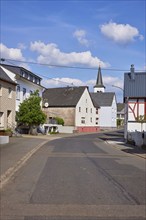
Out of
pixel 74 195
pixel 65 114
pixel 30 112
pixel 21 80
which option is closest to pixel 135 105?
pixel 30 112

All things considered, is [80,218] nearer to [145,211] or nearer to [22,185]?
[145,211]

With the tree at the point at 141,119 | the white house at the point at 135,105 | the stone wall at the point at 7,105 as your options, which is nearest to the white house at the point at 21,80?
the stone wall at the point at 7,105

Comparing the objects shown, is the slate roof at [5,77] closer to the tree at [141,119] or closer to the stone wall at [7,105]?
the stone wall at [7,105]

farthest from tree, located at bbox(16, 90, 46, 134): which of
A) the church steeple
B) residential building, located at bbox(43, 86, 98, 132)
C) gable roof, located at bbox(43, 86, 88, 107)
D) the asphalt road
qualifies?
the church steeple

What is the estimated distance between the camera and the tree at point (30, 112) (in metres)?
47.2

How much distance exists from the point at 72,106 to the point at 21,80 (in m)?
27.1

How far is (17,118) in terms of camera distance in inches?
1889

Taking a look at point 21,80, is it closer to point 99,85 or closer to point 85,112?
point 85,112

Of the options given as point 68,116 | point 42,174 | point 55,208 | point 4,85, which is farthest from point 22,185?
point 68,116

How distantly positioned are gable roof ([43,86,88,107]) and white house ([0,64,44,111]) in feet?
68.4

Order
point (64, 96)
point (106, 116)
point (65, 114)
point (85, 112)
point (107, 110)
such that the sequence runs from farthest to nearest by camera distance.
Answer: point (107, 110)
point (106, 116)
point (85, 112)
point (64, 96)
point (65, 114)

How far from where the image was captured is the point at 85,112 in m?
81.8

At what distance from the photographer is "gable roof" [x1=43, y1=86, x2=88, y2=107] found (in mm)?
77000

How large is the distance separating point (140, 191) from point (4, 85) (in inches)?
1310
